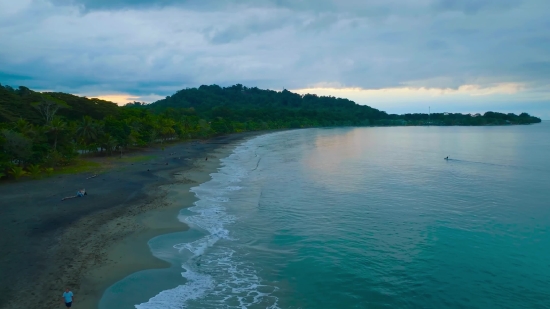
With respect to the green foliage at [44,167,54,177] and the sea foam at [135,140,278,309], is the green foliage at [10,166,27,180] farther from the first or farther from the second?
the sea foam at [135,140,278,309]

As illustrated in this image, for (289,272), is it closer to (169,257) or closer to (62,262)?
(169,257)

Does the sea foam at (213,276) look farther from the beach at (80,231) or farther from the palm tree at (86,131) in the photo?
the palm tree at (86,131)

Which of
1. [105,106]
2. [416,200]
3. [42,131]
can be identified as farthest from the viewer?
[105,106]

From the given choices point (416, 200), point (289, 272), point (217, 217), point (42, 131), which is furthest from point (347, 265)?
point (42, 131)

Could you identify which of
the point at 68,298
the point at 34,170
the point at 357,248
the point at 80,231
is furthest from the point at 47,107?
the point at 357,248

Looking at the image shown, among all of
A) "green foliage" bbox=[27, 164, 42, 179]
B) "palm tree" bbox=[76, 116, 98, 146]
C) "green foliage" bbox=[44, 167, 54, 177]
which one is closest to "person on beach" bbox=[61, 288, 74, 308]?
"green foliage" bbox=[27, 164, 42, 179]
